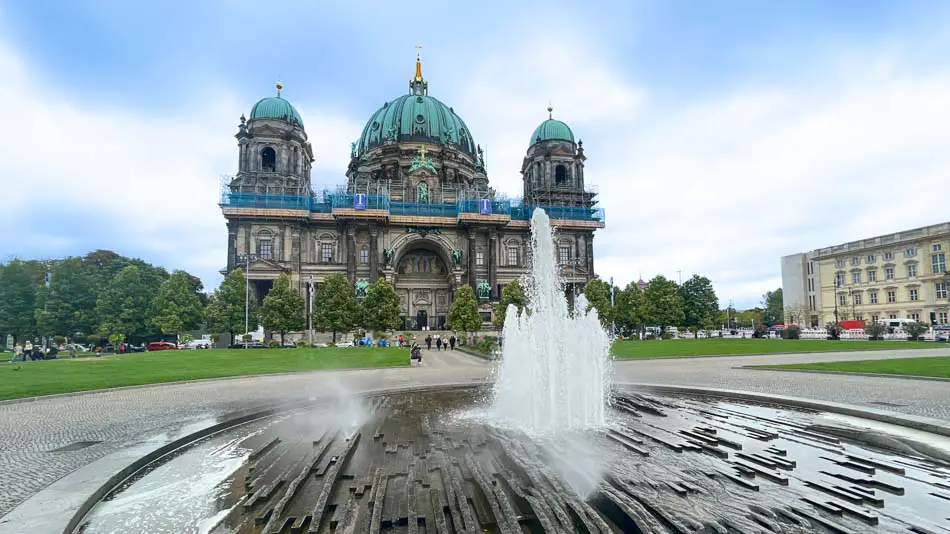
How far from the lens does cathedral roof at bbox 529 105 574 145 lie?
74688 millimetres

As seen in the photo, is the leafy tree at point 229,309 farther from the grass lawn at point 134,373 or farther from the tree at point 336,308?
the grass lawn at point 134,373

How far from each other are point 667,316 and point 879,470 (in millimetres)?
56475

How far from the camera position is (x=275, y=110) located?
2581 inches

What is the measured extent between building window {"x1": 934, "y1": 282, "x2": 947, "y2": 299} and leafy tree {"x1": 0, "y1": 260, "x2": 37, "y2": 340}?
113226 mm

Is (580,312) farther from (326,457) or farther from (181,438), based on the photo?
(181,438)

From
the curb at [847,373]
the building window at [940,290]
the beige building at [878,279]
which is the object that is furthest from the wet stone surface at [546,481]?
the beige building at [878,279]

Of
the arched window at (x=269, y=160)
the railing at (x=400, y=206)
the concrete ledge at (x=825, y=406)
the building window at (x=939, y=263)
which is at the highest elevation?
the arched window at (x=269, y=160)

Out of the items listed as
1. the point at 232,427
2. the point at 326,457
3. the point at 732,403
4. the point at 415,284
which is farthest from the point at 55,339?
the point at 732,403

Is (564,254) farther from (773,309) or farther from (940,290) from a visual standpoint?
(773,309)

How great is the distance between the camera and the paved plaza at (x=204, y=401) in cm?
806

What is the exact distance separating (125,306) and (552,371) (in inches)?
2415

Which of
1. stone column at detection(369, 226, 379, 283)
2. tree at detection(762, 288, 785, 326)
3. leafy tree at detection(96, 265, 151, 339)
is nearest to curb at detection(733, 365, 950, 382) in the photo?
stone column at detection(369, 226, 379, 283)

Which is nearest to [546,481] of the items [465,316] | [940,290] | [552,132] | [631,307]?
[465,316]

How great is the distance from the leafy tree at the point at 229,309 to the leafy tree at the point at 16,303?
24.4 meters
